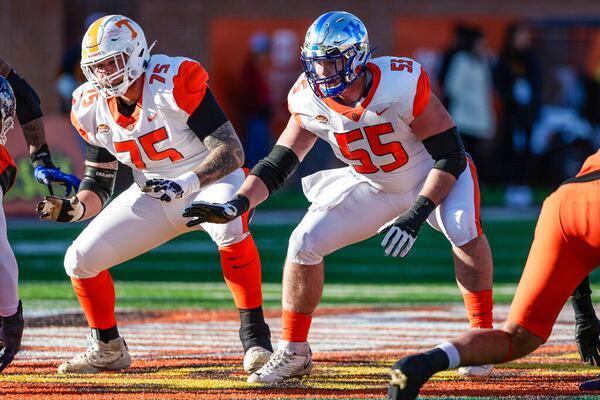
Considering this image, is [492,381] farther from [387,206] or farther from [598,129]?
[598,129]

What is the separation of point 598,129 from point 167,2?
22.5 ft

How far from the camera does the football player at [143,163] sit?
6.65 metres

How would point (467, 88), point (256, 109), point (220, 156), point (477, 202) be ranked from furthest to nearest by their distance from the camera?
point (256, 109), point (467, 88), point (477, 202), point (220, 156)

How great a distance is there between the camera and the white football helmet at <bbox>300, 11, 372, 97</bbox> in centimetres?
632

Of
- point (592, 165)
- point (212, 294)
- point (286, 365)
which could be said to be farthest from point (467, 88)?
point (592, 165)

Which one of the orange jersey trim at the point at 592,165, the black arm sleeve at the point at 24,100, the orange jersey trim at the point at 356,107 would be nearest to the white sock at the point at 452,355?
the orange jersey trim at the point at 592,165

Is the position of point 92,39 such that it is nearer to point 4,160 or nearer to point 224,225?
point 4,160

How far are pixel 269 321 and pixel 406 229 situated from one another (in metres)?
2.97

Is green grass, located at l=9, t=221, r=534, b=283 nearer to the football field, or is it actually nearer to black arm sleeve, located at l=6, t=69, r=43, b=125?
the football field

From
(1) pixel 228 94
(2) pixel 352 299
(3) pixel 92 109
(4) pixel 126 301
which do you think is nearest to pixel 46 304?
(4) pixel 126 301

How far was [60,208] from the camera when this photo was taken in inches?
267

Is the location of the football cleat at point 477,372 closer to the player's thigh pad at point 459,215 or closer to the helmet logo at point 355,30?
the player's thigh pad at point 459,215

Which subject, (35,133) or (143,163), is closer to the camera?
(143,163)

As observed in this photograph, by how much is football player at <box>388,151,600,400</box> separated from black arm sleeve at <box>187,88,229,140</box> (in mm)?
1981
